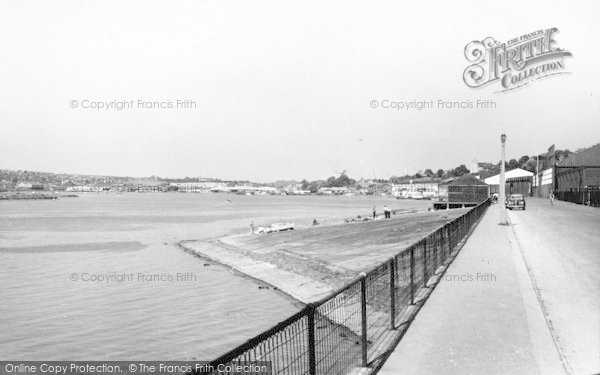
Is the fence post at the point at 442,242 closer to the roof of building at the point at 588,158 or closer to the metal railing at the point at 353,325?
the metal railing at the point at 353,325

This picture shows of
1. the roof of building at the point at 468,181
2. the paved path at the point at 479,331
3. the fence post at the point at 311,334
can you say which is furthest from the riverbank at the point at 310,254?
the roof of building at the point at 468,181

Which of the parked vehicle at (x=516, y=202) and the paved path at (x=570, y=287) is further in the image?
the parked vehicle at (x=516, y=202)

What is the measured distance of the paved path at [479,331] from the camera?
6.16m

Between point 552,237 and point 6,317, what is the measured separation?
841 inches

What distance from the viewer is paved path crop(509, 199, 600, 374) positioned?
21.9 ft

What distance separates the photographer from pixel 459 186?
69062 millimetres

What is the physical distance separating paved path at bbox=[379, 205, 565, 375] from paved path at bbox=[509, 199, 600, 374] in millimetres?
228

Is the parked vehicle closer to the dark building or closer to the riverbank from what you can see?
the riverbank

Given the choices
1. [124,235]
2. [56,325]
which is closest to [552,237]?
[56,325]

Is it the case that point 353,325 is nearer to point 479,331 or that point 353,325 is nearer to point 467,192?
point 479,331

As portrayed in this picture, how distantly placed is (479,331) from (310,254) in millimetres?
21063

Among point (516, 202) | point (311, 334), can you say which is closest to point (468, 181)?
point (516, 202)

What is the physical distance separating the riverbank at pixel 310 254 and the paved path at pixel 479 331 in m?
7.70

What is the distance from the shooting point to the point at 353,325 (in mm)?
11609
